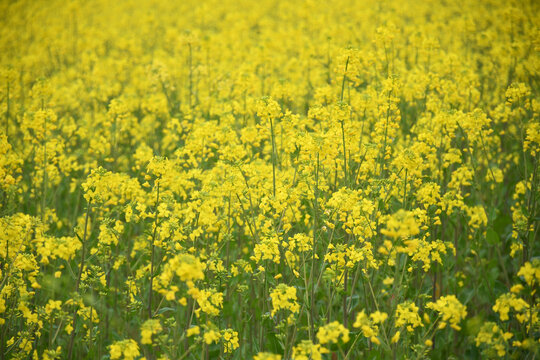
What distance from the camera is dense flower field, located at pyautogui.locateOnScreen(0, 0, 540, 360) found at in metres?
3.79

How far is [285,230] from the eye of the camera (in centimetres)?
453

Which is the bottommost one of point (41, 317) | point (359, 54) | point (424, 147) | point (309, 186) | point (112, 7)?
point (41, 317)

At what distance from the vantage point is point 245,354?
192 inches

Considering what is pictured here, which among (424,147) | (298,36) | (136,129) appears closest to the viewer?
(424,147)

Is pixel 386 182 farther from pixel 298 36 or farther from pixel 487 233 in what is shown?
pixel 298 36

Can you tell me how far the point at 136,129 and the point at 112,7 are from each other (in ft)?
56.0

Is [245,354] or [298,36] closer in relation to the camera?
[245,354]

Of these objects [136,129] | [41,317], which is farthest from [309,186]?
[136,129]

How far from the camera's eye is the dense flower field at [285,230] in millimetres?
3795

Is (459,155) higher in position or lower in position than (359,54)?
lower

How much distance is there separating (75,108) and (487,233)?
24.8 feet

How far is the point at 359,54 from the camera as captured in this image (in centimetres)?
517

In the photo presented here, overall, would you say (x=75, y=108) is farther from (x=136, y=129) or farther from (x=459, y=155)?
(x=459, y=155)

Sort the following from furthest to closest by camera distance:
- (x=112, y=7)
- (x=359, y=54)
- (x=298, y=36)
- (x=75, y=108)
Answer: (x=112, y=7) < (x=298, y=36) < (x=75, y=108) < (x=359, y=54)
